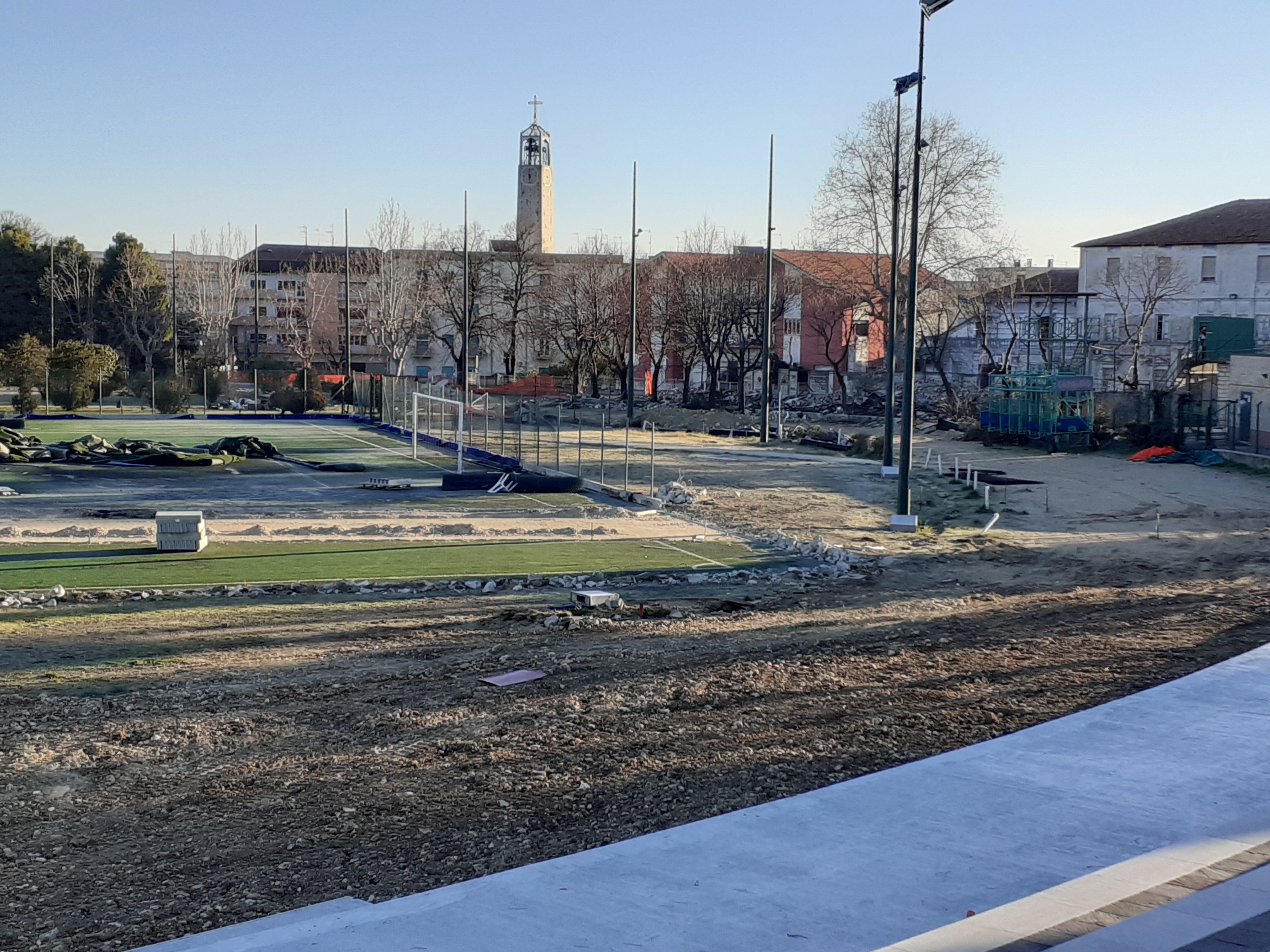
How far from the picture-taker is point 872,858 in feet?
24.0

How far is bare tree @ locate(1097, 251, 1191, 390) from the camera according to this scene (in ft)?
222

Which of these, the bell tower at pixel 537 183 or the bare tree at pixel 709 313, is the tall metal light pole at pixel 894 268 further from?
the bell tower at pixel 537 183

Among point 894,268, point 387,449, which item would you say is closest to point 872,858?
point 894,268

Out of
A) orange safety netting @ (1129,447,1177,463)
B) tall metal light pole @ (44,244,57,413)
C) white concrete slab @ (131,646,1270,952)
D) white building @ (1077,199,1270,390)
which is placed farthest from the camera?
white building @ (1077,199,1270,390)

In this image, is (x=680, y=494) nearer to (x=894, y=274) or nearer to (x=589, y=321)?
(x=894, y=274)

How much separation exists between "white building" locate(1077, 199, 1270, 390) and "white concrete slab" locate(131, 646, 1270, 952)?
57.8m

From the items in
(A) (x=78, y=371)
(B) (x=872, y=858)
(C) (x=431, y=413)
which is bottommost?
(B) (x=872, y=858)

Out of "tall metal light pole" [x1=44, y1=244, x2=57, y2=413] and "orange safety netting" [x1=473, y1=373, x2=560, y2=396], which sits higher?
"tall metal light pole" [x1=44, y1=244, x2=57, y2=413]

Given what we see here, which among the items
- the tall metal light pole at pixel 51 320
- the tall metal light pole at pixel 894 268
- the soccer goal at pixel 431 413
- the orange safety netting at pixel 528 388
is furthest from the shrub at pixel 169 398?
the tall metal light pole at pixel 894 268

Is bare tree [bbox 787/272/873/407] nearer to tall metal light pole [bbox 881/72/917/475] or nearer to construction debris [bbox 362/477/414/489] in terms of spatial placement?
tall metal light pole [bbox 881/72/917/475]

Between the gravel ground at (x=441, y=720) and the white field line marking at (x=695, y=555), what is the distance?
319 cm

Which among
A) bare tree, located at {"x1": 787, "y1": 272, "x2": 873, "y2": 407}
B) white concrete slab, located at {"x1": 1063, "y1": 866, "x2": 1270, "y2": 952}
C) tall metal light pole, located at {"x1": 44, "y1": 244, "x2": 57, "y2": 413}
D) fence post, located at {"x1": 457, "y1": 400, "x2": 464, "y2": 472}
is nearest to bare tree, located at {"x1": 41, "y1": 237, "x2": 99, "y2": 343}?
tall metal light pole, located at {"x1": 44, "y1": 244, "x2": 57, "y2": 413}

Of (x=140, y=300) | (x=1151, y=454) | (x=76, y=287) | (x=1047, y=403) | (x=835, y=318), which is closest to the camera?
(x=1151, y=454)

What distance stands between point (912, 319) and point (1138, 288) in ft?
180
